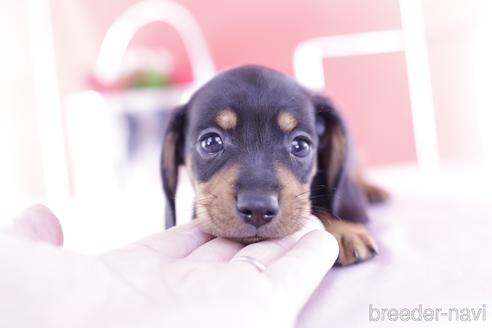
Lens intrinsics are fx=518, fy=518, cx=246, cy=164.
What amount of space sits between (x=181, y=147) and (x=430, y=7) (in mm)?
3715

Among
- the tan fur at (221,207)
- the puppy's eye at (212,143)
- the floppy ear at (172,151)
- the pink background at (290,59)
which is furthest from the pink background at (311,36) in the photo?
the tan fur at (221,207)

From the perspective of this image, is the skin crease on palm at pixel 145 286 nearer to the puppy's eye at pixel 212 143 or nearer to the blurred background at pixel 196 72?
the puppy's eye at pixel 212 143

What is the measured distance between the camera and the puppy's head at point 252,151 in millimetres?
1331

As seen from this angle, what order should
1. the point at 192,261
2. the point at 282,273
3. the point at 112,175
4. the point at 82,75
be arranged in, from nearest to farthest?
the point at 282,273, the point at 192,261, the point at 112,175, the point at 82,75

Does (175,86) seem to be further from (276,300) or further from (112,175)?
(276,300)

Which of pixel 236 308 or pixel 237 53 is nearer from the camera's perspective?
pixel 236 308

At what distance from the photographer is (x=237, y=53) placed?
17.2 feet

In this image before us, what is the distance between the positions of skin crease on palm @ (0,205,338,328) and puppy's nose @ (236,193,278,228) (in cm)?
11

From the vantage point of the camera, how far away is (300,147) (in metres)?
1.66

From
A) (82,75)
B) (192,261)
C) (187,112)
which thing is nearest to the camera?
(192,261)

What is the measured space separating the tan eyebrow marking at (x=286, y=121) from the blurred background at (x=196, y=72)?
267cm

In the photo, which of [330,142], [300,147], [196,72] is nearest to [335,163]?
[330,142]

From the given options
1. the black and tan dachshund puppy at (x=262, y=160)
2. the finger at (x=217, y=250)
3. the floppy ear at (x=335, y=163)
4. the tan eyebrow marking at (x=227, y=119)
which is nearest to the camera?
the finger at (x=217, y=250)

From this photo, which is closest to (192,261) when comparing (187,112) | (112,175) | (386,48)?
(187,112)
